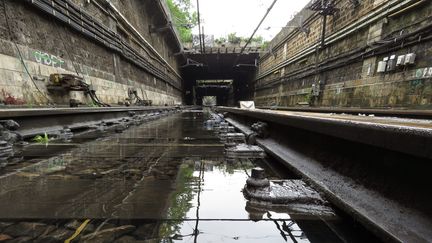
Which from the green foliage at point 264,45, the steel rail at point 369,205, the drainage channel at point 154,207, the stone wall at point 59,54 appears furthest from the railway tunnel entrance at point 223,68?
the steel rail at point 369,205

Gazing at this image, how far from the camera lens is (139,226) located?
1039mm

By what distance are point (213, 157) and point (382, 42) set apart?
28.6 feet

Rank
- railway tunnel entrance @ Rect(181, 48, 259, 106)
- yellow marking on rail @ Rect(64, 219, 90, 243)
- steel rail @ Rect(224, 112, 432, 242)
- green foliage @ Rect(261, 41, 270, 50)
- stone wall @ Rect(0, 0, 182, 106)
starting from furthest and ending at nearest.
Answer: railway tunnel entrance @ Rect(181, 48, 259, 106) → green foliage @ Rect(261, 41, 270, 50) → stone wall @ Rect(0, 0, 182, 106) → yellow marking on rail @ Rect(64, 219, 90, 243) → steel rail @ Rect(224, 112, 432, 242)

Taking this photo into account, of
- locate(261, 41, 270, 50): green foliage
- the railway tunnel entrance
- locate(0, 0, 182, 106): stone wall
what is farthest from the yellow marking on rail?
locate(261, 41, 270, 50): green foliage

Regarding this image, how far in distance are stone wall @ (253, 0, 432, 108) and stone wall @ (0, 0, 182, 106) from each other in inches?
377

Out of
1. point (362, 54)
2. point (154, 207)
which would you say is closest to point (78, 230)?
point (154, 207)

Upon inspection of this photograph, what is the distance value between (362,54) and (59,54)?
10.2 m

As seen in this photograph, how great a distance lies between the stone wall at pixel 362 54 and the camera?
715 centimetres

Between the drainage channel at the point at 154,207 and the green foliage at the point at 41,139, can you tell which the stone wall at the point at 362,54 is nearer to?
the drainage channel at the point at 154,207

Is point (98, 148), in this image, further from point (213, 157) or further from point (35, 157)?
point (213, 157)

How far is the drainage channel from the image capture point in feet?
3.27

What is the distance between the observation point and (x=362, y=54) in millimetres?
9547

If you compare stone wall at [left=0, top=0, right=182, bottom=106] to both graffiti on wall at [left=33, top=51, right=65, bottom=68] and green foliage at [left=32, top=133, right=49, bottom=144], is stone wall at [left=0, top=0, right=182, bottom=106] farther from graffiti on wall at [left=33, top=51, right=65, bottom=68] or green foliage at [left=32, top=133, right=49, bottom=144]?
green foliage at [left=32, top=133, right=49, bottom=144]

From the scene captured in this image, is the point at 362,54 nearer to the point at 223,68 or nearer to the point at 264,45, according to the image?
the point at 264,45
